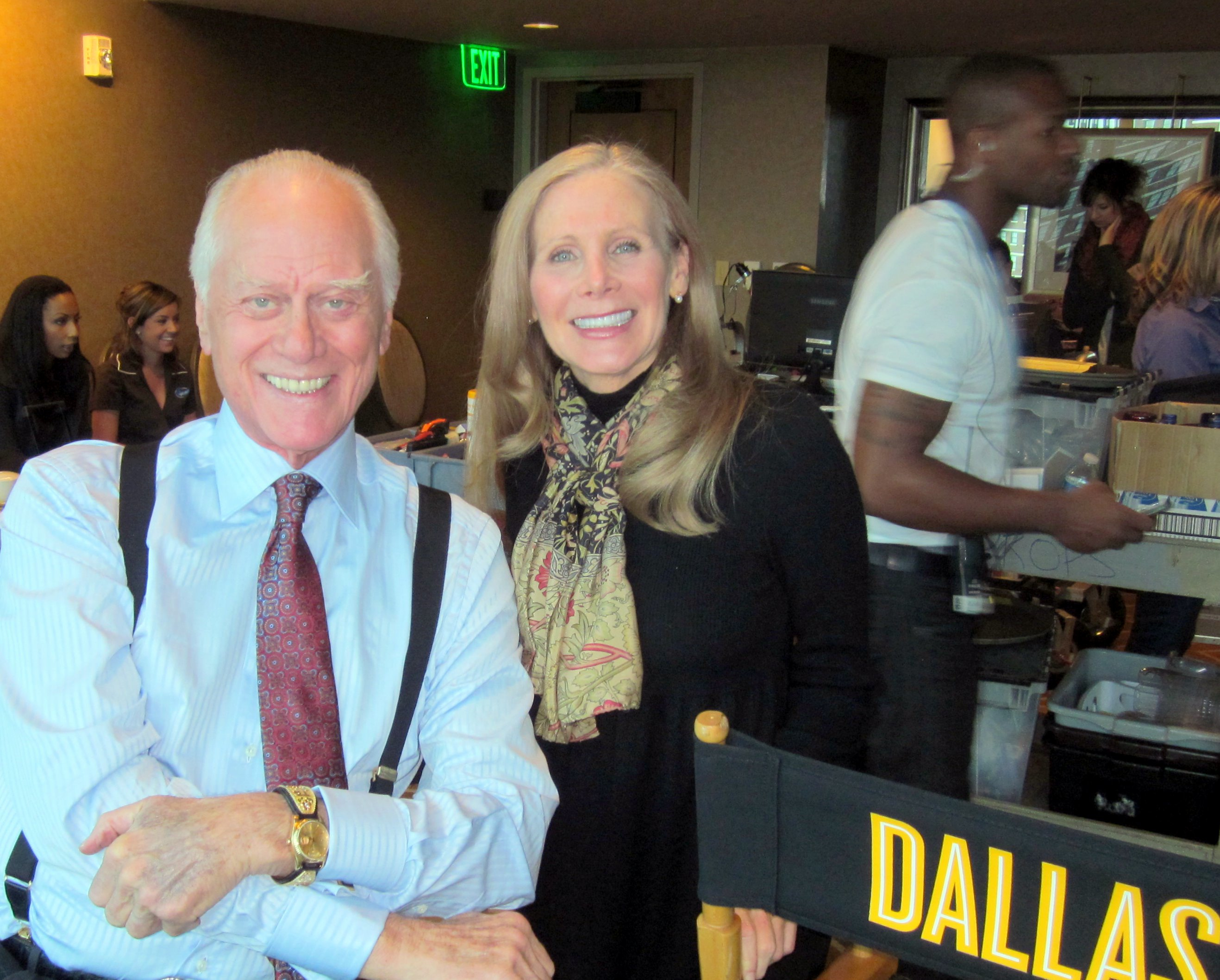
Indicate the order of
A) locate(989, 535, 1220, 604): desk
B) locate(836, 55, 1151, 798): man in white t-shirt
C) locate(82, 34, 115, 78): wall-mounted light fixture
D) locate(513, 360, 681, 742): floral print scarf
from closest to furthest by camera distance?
1. locate(513, 360, 681, 742): floral print scarf
2. locate(836, 55, 1151, 798): man in white t-shirt
3. locate(989, 535, 1220, 604): desk
4. locate(82, 34, 115, 78): wall-mounted light fixture

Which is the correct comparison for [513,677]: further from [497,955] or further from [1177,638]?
[1177,638]

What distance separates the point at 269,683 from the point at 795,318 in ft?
13.0

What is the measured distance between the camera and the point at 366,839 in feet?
3.54

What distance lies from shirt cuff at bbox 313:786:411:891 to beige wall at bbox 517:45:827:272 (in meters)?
6.74

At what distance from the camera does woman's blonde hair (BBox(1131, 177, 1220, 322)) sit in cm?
335

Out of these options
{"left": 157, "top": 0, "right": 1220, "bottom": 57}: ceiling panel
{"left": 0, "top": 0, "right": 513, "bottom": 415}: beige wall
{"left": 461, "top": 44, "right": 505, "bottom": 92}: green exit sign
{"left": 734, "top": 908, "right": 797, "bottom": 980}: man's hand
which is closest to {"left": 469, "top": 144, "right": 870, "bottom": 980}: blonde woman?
{"left": 734, "top": 908, "right": 797, "bottom": 980}: man's hand

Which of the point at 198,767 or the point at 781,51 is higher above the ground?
the point at 781,51

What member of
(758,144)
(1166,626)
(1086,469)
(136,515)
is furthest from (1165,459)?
(758,144)

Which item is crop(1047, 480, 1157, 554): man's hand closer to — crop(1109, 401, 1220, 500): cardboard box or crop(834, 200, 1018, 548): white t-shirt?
crop(834, 200, 1018, 548): white t-shirt

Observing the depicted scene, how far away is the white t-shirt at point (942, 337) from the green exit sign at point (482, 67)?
6.74 meters

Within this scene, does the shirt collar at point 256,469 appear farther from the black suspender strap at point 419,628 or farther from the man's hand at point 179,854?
the man's hand at point 179,854

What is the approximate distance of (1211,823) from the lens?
2717 mm

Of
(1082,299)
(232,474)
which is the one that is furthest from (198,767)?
(1082,299)

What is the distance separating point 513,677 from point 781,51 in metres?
7.22
